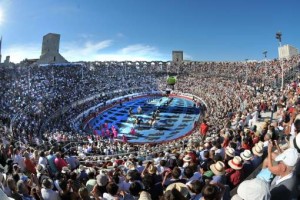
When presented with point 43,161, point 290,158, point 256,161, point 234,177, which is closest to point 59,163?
point 43,161

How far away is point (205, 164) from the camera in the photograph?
289 inches

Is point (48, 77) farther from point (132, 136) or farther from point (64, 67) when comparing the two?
point (132, 136)

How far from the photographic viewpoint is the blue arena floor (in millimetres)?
35000

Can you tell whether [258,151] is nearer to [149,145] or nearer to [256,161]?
[256,161]

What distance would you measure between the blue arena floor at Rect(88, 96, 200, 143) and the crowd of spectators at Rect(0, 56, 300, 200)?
118 inches

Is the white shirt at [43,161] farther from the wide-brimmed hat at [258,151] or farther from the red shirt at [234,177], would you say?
the wide-brimmed hat at [258,151]

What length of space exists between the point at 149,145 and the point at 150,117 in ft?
54.6

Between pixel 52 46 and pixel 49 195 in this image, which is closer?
pixel 49 195

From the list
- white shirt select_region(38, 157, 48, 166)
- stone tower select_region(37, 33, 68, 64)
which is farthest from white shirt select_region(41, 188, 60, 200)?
stone tower select_region(37, 33, 68, 64)

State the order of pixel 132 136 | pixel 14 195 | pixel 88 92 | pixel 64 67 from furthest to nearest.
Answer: pixel 64 67
pixel 88 92
pixel 132 136
pixel 14 195

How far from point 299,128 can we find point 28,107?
3088cm

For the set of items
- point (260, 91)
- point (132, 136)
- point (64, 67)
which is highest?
point (64, 67)

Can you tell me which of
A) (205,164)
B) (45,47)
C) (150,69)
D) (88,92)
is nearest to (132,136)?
(88,92)

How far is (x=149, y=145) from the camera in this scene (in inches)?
1024
